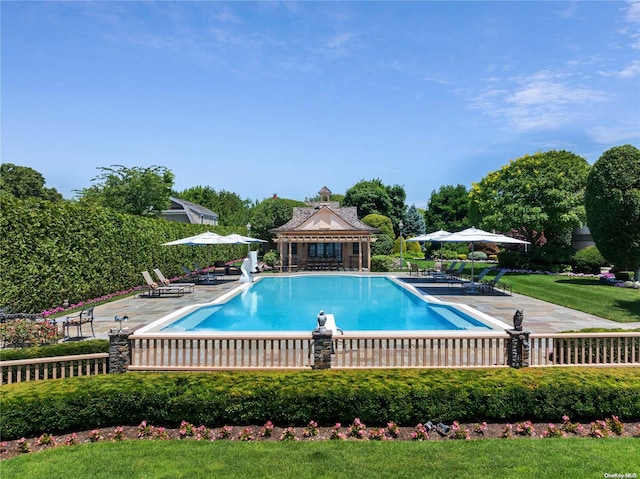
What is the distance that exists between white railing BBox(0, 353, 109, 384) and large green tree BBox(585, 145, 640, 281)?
2263cm

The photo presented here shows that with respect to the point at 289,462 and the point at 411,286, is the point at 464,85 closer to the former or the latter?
the point at 411,286

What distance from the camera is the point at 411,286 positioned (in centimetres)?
2170

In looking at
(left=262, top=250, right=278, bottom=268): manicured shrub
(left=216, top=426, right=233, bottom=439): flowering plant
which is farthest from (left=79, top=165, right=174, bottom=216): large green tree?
(left=216, top=426, right=233, bottom=439): flowering plant

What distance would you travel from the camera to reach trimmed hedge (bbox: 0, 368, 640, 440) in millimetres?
5742

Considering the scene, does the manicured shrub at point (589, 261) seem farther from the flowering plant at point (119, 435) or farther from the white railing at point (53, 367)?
the flowering plant at point (119, 435)

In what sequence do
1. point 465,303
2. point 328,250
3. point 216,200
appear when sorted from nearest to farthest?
point 465,303, point 328,250, point 216,200

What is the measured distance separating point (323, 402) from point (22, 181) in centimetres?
5990

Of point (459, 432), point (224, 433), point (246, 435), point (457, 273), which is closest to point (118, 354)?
point (224, 433)

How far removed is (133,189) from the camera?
116 ft

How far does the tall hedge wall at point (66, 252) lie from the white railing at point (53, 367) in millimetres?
6839

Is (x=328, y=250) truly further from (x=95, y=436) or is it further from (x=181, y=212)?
(x=95, y=436)

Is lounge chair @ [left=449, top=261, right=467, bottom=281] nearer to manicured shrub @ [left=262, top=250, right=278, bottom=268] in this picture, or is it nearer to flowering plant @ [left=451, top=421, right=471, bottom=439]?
manicured shrub @ [left=262, top=250, right=278, bottom=268]

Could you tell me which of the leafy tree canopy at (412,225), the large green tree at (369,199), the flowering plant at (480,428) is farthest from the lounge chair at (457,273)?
the leafy tree canopy at (412,225)

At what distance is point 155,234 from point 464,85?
18326mm
